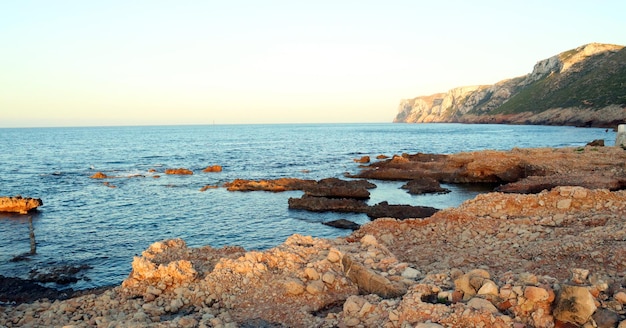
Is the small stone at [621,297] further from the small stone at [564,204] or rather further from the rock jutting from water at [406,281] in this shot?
the small stone at [564,204]

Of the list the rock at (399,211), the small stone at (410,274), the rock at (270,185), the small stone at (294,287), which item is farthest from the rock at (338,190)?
the small stone at (294,287)

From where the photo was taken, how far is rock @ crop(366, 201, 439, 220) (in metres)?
26.2

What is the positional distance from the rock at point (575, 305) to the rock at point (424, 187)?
2733 cm

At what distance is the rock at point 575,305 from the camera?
268 inches

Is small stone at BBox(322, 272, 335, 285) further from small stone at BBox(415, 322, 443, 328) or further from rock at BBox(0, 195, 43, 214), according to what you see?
rock at BBox(0, 195, 43, 214)

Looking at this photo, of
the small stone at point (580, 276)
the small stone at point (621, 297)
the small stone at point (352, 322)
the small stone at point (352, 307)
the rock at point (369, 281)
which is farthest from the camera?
the rock at point (369, 281)

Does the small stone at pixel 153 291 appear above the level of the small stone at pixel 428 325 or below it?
below

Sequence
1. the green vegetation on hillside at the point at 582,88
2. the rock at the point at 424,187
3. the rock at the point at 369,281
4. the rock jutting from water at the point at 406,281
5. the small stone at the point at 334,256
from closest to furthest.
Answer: the rock jutting from water at the point at 406,281 → the rock at the point at 369,281 → the small stone at the point at 334,256 → the rock at the point at 424,187 → the green vegetation on hillside at the point at 582,88

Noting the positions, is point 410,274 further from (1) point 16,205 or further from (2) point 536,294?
(1) point 16,205

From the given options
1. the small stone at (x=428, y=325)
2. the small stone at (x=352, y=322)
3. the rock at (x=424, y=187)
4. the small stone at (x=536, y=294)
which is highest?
the small stone at (x=536, y=294)

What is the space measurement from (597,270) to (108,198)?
32.5 metres

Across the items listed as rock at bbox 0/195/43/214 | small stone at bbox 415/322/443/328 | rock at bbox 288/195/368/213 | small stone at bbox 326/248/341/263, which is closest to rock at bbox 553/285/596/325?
small stone at bbox 415/322/443/328

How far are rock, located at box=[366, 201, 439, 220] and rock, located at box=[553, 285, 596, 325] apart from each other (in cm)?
1884

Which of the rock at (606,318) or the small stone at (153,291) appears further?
the small stone at (153,291)
